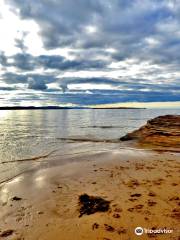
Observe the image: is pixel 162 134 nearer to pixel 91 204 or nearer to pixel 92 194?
pixel 92 194

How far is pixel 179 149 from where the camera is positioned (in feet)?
61.0

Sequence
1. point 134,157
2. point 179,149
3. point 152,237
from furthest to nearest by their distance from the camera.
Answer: point 179,149 < point 134,157 < point 152,237

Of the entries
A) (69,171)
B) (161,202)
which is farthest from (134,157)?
(161,202)

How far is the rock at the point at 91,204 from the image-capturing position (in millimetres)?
6766

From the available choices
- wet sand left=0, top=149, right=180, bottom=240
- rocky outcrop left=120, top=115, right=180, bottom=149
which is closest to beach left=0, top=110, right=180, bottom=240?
wet sand left=0, top=149, right=180, bottom=240

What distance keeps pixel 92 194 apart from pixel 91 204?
33.3 inches

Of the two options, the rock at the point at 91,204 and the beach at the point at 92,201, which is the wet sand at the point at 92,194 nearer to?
the beach at the point at 92,201

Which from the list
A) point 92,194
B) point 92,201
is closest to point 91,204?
point 92,201

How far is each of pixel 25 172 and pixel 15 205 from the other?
5.12 metres

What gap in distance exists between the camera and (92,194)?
26.6ft

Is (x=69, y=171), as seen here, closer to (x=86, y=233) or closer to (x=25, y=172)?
(x=25, y=172)

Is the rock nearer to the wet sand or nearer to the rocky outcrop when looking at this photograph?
the wet sand

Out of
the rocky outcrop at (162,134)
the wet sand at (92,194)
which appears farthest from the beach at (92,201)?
the rocky outcrop at (162,134)

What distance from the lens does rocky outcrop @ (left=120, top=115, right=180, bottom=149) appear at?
21.4 metres
